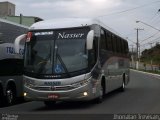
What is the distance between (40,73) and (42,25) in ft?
6.69

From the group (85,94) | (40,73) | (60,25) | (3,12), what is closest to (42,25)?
(60,25)

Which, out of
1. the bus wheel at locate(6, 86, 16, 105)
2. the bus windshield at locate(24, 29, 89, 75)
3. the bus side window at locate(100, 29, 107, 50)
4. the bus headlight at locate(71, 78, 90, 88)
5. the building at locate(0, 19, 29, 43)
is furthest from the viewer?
the bus side window at locate(100, 29, 107, 50)

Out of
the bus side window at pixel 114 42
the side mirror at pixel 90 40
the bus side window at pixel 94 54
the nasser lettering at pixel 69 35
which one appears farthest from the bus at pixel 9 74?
the bus side window at pixel 114 42

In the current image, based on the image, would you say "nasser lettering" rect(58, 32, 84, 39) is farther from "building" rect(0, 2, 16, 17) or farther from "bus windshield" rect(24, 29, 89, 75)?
"building" rect(0, 2, 16, 17)

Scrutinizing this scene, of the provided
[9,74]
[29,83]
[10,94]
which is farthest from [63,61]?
[10,94]

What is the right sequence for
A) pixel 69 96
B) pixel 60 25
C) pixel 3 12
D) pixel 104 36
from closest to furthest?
pixel 69 96, pixel 60 25, pixel 104 36, pixel 3 12

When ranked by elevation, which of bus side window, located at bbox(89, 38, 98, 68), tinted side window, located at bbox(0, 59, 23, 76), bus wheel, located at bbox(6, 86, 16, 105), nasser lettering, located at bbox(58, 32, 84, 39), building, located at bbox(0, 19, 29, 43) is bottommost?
bus wheel, located at bbox(6, 86, 16, 105)

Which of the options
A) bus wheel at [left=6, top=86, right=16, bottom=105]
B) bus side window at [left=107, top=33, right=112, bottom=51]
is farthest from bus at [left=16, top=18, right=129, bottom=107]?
bus side window at [left=107, top=33, right=112, bottom=51]

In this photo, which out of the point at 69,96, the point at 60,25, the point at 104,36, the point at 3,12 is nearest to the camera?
the point at 69,96

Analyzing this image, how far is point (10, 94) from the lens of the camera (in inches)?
766

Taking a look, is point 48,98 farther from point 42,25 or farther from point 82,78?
point 42,25

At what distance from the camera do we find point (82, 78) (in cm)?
1698

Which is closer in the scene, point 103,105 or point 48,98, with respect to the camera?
point 48,98

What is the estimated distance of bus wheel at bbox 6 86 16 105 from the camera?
19.2 meters
